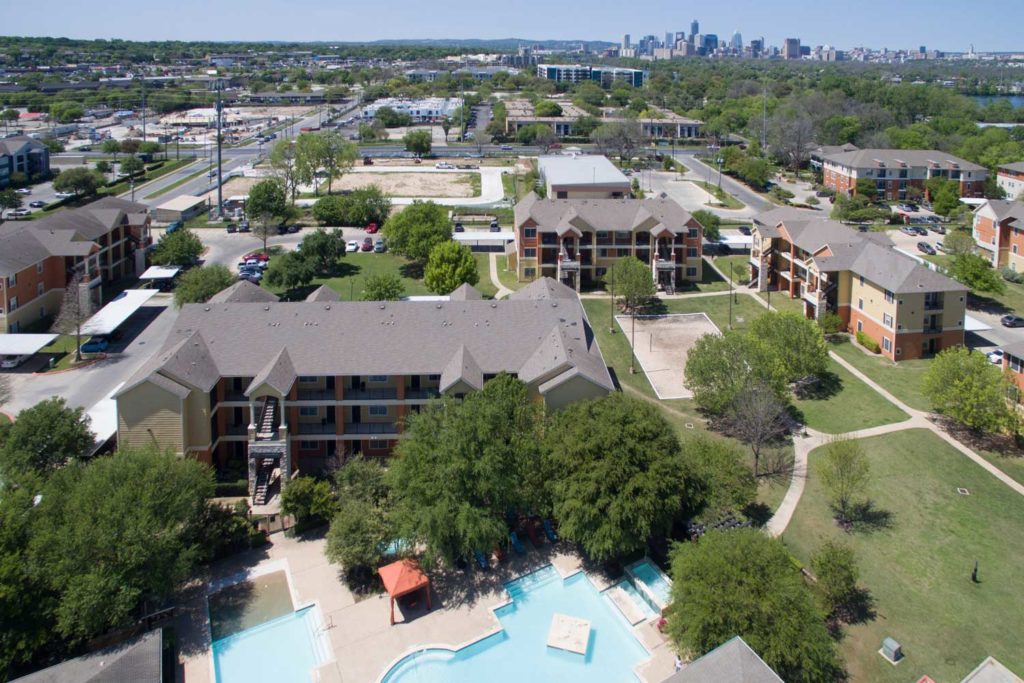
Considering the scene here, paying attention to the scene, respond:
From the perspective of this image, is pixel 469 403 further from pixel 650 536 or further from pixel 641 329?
pixel 641 329

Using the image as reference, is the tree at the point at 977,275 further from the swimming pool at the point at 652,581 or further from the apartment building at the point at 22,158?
the apartment building at the point at 22,158

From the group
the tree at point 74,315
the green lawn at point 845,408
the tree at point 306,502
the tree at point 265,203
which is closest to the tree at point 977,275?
the green lawn at point 845,408

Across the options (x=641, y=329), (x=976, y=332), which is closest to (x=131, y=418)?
(x=641, y=329)

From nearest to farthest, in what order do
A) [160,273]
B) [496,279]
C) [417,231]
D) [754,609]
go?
[754,609], [160,273], [496,279], [417,231]

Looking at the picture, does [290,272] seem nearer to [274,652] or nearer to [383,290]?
[383,290]

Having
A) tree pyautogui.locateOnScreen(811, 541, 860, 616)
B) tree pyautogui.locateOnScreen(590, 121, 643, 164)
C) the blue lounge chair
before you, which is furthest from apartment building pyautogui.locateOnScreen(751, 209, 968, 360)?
tree pyautogui.locateOnScreen(590, 121, 643, 164)

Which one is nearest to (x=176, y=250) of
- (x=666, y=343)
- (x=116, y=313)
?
(x=116, y=313)
